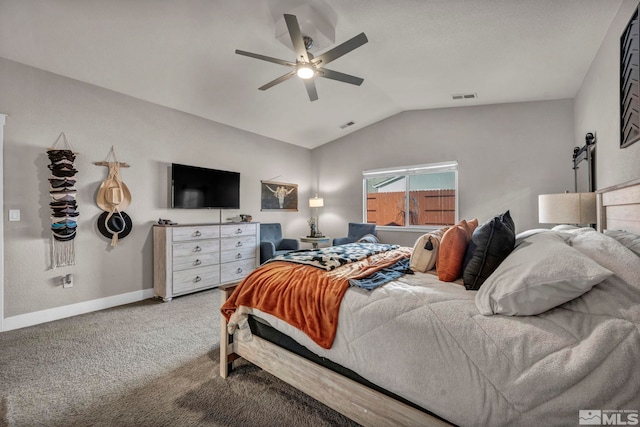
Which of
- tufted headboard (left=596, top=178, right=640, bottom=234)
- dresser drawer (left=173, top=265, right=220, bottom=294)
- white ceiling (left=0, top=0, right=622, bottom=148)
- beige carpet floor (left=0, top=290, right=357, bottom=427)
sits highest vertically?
white ceiling (left=0, top=0, right=622, bottom=148)

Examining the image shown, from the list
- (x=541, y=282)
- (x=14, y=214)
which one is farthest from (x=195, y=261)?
(x=541, y=282)

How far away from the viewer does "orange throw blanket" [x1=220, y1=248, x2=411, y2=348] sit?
4.72 feet

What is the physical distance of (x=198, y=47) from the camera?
279cm

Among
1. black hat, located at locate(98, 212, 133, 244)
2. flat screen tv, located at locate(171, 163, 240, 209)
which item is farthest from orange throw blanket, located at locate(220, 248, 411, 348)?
flat screen tv, located at locate(171, 163, 240, 209)

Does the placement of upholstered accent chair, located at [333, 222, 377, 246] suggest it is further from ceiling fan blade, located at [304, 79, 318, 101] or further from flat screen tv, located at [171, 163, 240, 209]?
ceiling fan blade, located at [304, 79, 318, 101]

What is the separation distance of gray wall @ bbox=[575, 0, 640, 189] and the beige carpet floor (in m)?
2.53

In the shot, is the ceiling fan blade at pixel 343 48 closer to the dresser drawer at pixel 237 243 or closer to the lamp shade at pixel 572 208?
the lamp shade at pixel 572 208

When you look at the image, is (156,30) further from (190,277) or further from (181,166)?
(190,277)

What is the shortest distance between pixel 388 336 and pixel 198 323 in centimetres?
223

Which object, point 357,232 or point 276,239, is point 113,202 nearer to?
point 276,239

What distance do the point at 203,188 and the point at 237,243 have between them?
99cm

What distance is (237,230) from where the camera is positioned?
4.17 meters

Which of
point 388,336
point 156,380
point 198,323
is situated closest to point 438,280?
point 388,336

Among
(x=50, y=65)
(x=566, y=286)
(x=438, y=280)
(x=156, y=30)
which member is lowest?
(x=438, y=280)
